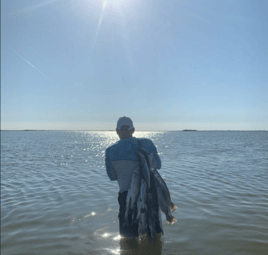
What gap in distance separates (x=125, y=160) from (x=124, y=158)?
0.04 m

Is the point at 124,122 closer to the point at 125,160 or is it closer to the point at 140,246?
the point at 125,160

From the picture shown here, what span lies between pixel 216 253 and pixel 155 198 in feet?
5.17

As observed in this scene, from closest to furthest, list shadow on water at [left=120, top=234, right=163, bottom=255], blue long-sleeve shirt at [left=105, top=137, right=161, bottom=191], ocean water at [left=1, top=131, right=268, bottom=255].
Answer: blue long-sleeve shirt at [left=105, top=137, right=161, bottom=191] → shadow on water at [left=120, top=234, right=163, bottom=255] → ocean water at [left=1, top=131, right=268, bottom=255]

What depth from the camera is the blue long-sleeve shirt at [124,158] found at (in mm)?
3844

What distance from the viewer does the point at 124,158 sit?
12.6ft

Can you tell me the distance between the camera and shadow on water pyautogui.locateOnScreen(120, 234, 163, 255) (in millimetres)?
4090

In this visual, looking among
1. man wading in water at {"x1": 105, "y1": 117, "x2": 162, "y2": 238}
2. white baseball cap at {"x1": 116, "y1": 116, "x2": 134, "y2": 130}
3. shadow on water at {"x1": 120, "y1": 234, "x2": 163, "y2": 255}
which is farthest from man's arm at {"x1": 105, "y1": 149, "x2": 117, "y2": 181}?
shadow on water at {"x1": 120, "y1": 234, "x2": 163, "y2": 255}

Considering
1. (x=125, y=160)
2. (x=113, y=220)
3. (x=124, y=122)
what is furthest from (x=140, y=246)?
(x=124, y=122)

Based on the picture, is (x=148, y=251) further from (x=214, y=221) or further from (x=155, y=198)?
(x=214, y=221)

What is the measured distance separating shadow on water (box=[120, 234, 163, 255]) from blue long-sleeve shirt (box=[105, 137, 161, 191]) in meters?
1.26

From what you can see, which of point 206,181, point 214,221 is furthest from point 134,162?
point 206,181

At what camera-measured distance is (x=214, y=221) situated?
5473 millimetres

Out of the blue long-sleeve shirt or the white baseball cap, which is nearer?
the blue long-sleeve shirt

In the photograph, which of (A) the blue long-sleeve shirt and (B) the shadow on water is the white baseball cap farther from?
(B) the shadow on water
